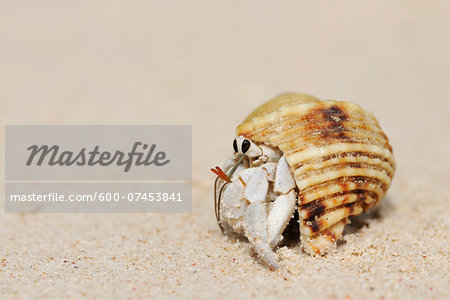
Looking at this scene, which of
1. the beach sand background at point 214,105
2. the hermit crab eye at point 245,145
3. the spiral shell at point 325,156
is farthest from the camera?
the hermit crab eye at point 245,145

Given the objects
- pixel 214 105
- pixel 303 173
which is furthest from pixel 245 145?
pixel 214 105

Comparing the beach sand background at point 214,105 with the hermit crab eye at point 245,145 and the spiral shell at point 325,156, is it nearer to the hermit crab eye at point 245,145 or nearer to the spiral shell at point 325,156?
the spiral shell at point 325,156

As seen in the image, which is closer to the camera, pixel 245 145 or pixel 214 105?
pixel 245 145

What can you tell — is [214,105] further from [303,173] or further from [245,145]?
[303,173]

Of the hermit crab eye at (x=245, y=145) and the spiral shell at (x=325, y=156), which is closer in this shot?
the spiral shell at (x=325, y=156)

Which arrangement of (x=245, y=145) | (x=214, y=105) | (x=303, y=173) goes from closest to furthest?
(x=303, y=173) → (x=245, y=145) → (x=214, y=105)

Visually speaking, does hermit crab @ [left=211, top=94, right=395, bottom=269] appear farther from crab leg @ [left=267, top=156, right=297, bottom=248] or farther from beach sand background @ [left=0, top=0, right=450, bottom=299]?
beach sand background @ [left=0, top=0, right=450, bottom=299]

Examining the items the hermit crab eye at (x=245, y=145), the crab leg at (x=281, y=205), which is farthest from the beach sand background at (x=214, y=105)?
the hermit crab eye at (x=245, y=145)
